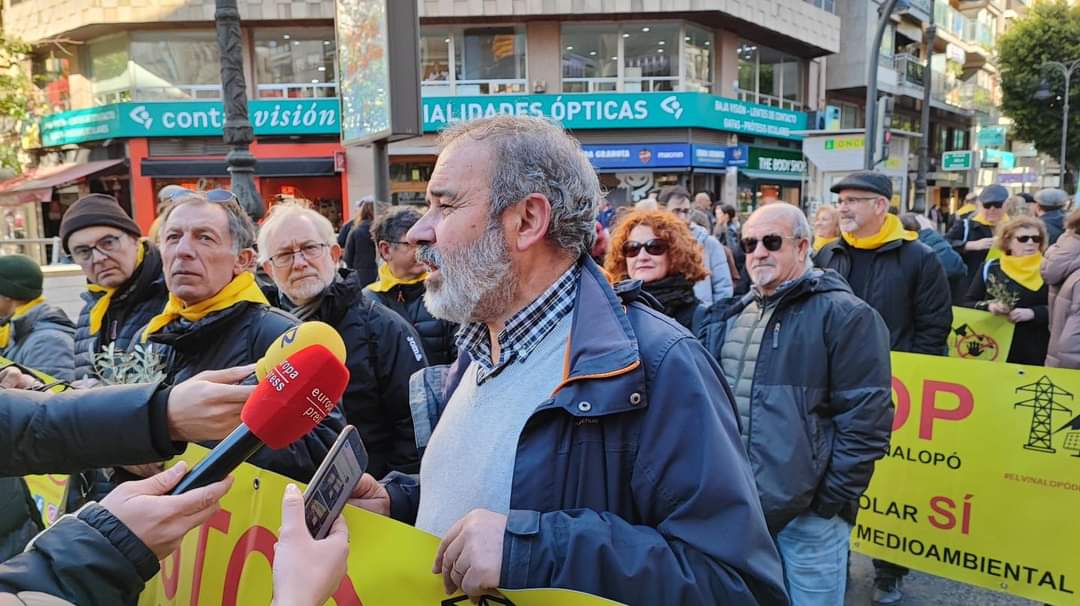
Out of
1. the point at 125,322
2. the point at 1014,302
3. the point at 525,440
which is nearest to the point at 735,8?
the point at 1014,302

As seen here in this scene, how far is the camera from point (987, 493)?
3.97 meters

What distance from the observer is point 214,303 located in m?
2.59

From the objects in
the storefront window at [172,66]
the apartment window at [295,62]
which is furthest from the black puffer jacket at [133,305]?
the storefront window at [172,66]

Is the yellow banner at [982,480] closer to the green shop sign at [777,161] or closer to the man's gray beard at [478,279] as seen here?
the man's gray beard at [478,279]

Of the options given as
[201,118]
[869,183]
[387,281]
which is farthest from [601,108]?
[387,281]

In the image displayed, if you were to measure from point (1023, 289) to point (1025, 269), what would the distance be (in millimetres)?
173

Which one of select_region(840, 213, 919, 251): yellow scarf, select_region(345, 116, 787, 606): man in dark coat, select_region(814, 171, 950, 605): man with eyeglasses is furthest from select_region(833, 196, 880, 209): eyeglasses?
select_region(345, 116, 787, 606): man in dark coat

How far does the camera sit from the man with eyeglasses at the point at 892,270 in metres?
4.55

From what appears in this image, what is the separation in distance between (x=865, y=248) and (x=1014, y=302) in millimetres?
1756

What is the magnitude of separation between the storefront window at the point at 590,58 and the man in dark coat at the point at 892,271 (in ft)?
64.6

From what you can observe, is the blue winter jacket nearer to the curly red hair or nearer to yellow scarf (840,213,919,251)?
the curly red hair

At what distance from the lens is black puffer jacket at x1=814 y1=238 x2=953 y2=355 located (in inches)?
179

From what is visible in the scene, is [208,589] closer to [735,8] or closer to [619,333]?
[619,333]

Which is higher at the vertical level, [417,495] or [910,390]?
[417,495]
